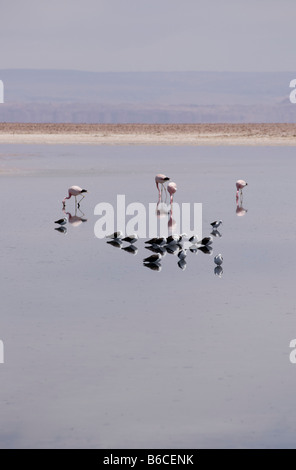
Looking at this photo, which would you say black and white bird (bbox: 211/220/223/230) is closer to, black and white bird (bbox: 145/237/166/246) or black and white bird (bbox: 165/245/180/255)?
black and white bird (bbox: 165/245/180/255)

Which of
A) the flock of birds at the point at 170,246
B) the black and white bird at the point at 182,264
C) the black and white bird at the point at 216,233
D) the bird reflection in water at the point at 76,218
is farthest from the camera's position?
the bird reflection in water at the point at 76,218

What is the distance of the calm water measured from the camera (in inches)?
400

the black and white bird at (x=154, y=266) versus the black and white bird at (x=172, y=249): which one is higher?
the black and white bird at (x=172, y=249)

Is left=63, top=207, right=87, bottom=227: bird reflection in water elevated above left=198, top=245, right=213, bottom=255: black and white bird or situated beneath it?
elevated above

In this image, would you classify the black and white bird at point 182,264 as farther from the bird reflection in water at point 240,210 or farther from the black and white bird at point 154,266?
the bird reflection in water at point 240,210

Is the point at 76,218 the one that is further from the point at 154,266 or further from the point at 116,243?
the point at 154,266

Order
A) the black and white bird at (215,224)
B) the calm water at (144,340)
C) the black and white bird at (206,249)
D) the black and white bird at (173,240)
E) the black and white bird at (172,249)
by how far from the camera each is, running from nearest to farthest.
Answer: the calm water at (144,340), the black and white bird at (206,249), the black and white bird at (172,249), the black and white bird at (173,240), the black and white bird at (215,224)

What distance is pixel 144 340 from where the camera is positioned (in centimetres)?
1322

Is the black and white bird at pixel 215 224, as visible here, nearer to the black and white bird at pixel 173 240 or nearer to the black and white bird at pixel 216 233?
the black and white bird at pixel 216 233

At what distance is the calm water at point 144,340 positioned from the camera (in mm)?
10172

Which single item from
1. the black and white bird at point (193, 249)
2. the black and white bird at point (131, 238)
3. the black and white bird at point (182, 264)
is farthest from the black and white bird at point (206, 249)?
the black and white bird at point (131, 238)

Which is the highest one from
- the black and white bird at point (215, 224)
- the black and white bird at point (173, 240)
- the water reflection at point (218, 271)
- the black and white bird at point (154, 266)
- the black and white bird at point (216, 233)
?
the black and white bird at point (215, 224)

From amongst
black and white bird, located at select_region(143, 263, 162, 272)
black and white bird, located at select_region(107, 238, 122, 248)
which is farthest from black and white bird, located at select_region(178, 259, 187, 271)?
black and white bird, located at select_region(107, 238, 122, 248)

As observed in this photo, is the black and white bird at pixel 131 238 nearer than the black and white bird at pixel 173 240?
No
